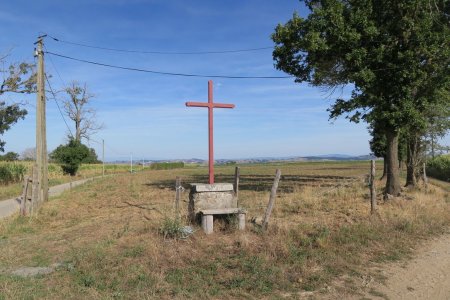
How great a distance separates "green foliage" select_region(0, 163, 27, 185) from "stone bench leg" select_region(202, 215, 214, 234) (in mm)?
31356

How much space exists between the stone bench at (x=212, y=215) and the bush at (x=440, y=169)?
27925 mm

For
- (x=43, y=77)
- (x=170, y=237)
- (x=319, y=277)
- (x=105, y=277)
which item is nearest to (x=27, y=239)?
(x=170, y=237)

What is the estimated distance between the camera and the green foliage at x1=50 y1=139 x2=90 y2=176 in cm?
5178

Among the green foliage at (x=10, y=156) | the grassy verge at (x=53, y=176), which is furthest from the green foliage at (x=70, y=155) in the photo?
the green foliage at (x=10, y=156)

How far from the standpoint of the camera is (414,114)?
14.9 m

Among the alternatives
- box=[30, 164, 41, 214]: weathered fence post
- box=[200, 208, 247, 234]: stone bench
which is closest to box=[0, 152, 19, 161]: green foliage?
box=[30, 164, 41, 214]: weathered fence post

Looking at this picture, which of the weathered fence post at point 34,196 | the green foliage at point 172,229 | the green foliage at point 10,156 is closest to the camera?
the green foliage at point 172,229

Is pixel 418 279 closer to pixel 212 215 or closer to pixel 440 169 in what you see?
pixel 212 215

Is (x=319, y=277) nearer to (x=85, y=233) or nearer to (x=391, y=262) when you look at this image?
(x=391, y=262)

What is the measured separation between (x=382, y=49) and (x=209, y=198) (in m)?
8.46

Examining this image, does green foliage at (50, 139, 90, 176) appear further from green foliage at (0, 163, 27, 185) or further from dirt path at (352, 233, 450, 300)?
dirt path at (352, 233, 450, 300)

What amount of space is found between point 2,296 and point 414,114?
13.5 metres

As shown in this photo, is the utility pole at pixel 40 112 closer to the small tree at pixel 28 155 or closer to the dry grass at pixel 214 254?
the dry grass at pixel 214 254

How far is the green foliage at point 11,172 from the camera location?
119ft
